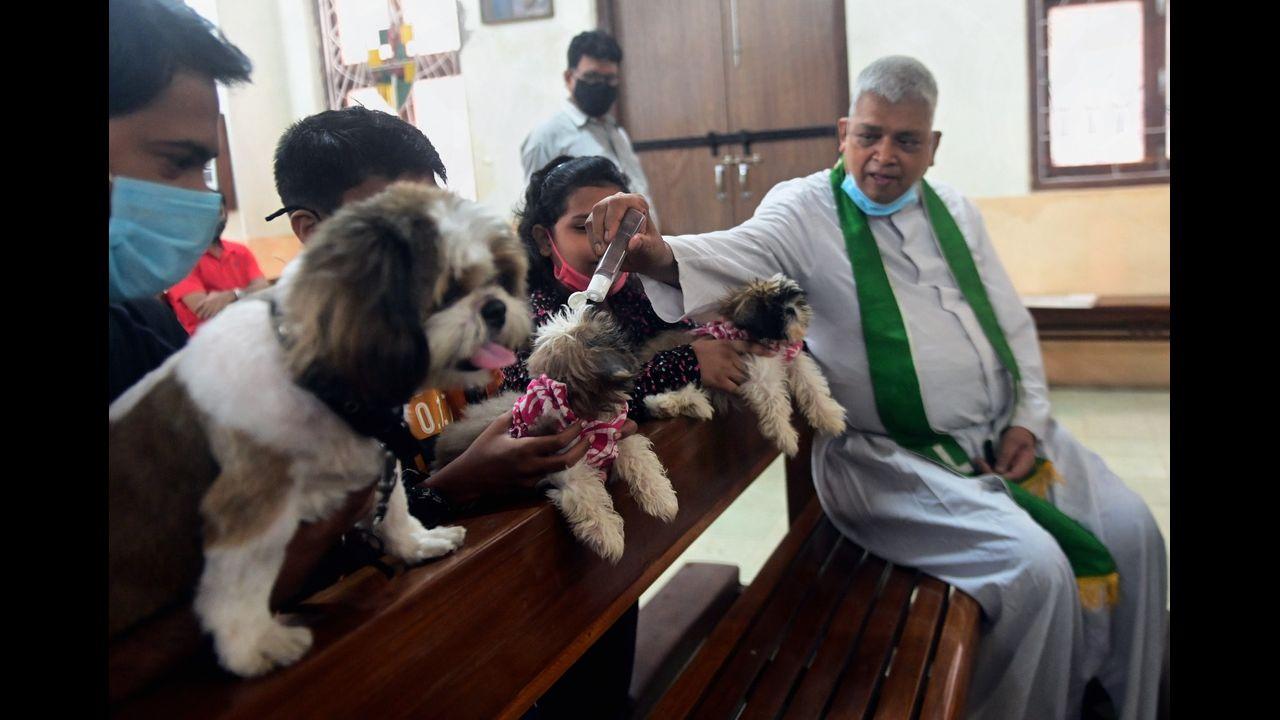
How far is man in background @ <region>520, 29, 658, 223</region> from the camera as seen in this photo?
13.4 ft

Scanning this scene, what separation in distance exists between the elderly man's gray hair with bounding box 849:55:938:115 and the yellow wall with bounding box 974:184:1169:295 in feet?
10.9

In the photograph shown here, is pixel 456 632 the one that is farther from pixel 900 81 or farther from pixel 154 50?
pixel 900 81

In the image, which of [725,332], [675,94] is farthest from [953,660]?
[675,94]

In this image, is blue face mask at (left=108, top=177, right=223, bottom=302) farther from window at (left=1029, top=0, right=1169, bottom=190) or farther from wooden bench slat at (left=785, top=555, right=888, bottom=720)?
window at (left=1029, top=0, right=1169, bottom=190)

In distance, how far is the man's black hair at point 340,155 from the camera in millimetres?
1485

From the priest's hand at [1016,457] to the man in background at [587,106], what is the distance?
228 cm

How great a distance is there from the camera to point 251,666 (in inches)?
34.2

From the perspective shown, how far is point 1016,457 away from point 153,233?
2.04 metres

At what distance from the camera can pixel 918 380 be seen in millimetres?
2227

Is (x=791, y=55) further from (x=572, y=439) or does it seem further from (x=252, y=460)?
(x=252, y=460)

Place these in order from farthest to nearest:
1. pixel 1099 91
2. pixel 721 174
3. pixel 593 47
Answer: pixel 721 174 < pixel 1099 91 < pixel 593 47

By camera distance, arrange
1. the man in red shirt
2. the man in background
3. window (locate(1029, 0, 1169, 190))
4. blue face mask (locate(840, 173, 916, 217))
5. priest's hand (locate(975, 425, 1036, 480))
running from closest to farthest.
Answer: the man in red shirt, priest's hand (locate(975, 425, 1036, 480)), blue face mask (locate(840, 173, 916, 217)), the man in background, window (locate(1029, 0, 1169, 190))

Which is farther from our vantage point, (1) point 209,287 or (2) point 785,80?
(2) point 785,80

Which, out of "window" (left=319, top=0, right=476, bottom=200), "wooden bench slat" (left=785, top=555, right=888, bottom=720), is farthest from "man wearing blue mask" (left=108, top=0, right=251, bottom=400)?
"wooden bench slat" (left=785, top=555, right=888, bottom=720)
